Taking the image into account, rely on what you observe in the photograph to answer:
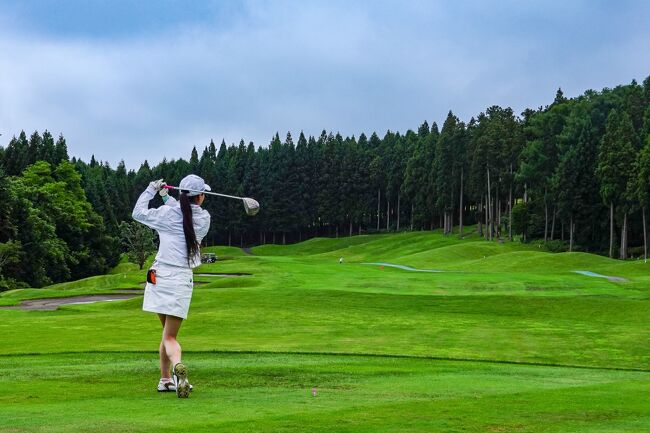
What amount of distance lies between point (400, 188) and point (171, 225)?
141m

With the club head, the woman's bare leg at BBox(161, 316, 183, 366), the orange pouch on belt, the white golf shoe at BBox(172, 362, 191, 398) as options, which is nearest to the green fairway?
the white golf shoe at BBox(172, 362, 191, 398)

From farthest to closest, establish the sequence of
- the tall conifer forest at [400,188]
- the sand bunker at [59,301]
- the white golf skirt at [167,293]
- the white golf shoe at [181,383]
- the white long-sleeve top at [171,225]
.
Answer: the tall conifer forest at [400,188] → the sand bunker at [59,301] → the white long-sleeve top at [171,225] → the white golf skirt at [167,293] → the white golf shoe at [181,383]

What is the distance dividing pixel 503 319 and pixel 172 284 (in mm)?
25348

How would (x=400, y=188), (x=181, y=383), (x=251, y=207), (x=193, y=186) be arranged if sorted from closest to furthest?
(x=181, y=383) → (x=193, y=186) → (x=251, y=207) → (x=400, y=188)

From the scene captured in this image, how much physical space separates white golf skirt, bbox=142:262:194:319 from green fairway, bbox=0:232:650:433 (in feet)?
3.85

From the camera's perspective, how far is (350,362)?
58.0 ft

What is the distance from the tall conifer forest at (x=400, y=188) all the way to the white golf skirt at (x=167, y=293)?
59.0 m

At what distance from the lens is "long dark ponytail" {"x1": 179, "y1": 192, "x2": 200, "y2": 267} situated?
11594mm

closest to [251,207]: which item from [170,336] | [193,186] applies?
[193,186]

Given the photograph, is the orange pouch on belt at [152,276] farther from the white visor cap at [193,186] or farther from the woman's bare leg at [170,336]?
the white visor cap at [193,186]

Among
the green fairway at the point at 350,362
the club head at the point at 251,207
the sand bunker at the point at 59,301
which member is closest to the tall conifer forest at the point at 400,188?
the sand bunker at the point at 59,301

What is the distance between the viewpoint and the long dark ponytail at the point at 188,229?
11594 mm

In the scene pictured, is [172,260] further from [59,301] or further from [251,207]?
[59,301]

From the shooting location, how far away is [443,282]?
5591cm
